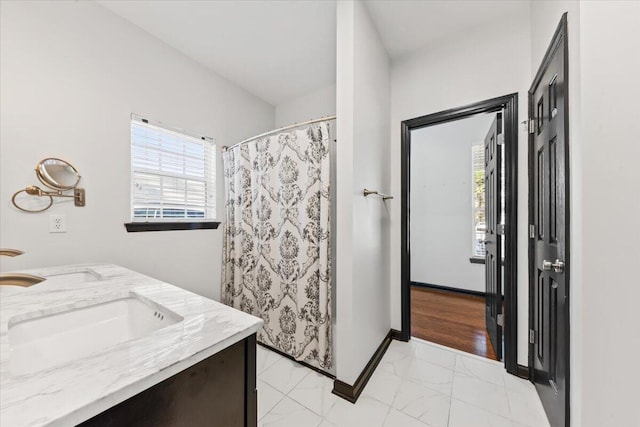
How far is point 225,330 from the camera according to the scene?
640 mm

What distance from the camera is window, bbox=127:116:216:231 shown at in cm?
187

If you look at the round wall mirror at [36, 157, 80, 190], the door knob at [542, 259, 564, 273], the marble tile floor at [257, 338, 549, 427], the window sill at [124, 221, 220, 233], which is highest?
the round wall mirror at [36, 157, 80, 190]

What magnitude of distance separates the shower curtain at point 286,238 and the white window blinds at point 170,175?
0.98 feet

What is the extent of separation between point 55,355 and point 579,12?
7.17 feet

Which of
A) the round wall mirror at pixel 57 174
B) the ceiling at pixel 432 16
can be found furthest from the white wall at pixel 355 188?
the round wall mirror at pixel 57 174

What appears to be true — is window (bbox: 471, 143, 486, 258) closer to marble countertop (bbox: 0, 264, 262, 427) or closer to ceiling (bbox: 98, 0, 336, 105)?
ceiling (bbox: 98, 0, 336, 105)

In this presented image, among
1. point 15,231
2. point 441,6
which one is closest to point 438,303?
point 441,6

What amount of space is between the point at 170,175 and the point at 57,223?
789 millimetres

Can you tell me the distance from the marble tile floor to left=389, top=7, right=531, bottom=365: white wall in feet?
1.09

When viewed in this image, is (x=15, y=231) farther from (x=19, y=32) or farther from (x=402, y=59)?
(x=402, y=59)


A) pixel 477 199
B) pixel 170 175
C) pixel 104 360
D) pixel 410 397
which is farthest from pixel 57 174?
pixel 477 199

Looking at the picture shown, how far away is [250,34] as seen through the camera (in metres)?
1.89

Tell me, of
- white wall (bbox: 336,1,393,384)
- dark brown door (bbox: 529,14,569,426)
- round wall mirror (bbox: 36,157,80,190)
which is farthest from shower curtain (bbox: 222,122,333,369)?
dark brown door (bbox: 529,14,569,426)

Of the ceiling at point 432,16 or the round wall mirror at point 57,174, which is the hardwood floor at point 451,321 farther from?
the round wall mirror at point 57,174
